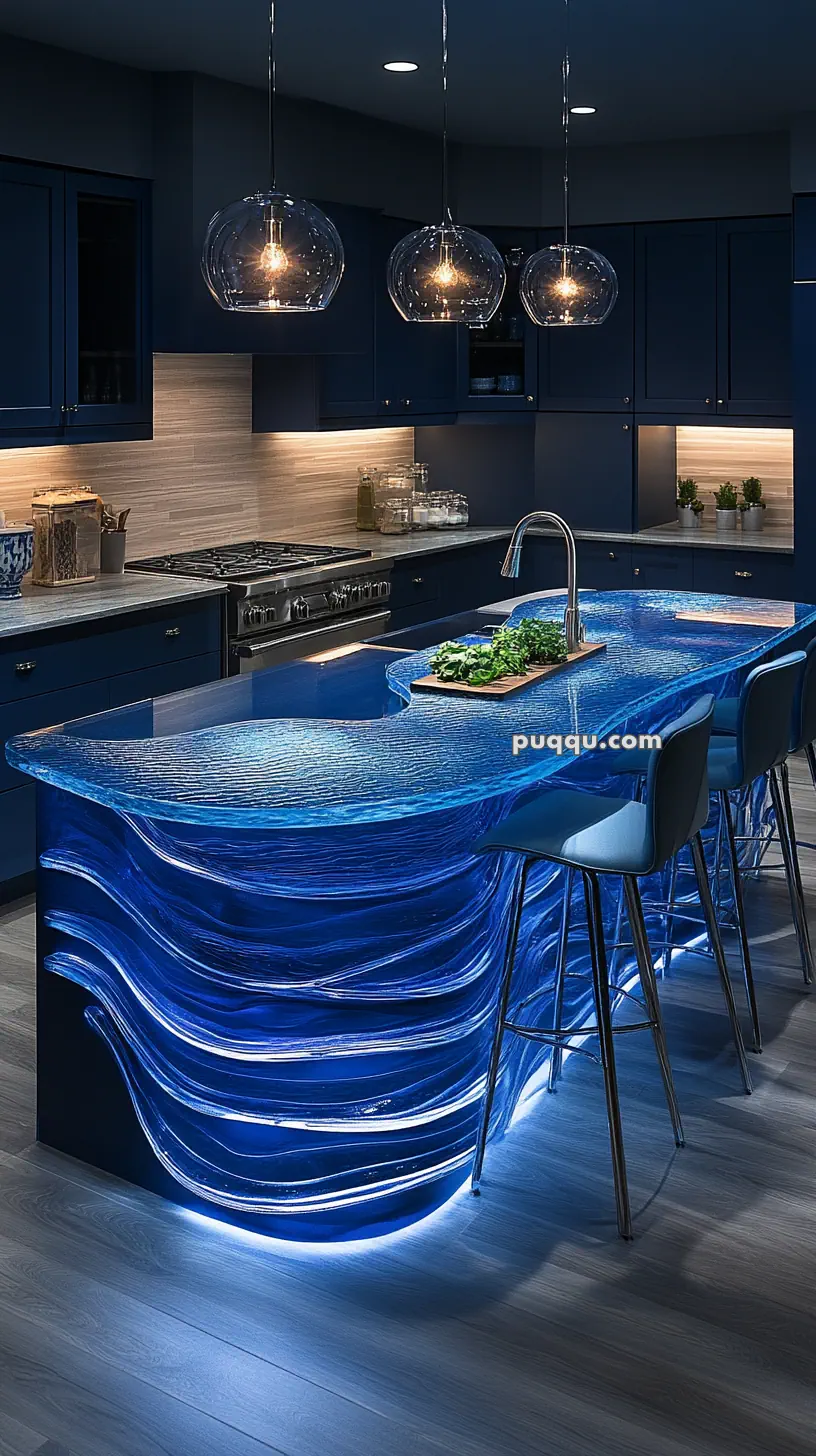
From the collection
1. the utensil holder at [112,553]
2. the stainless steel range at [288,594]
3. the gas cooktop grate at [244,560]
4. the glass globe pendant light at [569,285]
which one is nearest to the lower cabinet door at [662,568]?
the stainless steel range at [288,594]

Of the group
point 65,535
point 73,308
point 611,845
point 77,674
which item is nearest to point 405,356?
point 73,308

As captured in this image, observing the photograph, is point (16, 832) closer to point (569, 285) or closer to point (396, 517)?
point (569, 285)

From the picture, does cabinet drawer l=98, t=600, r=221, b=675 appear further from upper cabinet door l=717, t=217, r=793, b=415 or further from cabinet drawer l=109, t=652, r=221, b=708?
upper cabinet door l=717, t=217, r=793, b=415

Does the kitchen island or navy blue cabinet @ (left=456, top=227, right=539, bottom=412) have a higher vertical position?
navy blue cabinet @ (left=456, top=227, right=539, bottom=412)

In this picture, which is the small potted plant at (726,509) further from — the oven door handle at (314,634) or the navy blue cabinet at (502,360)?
the oven door handle at (314,634)

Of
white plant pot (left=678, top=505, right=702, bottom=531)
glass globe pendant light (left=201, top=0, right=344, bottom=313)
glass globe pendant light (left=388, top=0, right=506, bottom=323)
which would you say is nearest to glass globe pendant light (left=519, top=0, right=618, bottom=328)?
glass globe pendant light (left=388, top=0, right=506, bottom=323)

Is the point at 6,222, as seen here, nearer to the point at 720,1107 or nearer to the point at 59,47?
the point at 59,47

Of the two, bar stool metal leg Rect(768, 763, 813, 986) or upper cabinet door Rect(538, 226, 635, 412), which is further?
upper cabinet door Rect(538, 226, 635, 412)

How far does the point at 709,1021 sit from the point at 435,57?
3.48 m

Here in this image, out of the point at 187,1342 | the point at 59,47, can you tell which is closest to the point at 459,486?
the point at 59,47

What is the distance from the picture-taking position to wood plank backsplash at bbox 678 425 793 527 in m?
7.47

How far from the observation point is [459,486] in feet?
25.9

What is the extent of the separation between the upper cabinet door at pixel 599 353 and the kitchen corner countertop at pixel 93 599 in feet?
8.80

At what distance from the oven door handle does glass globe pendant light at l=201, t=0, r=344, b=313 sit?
8.70 ft
